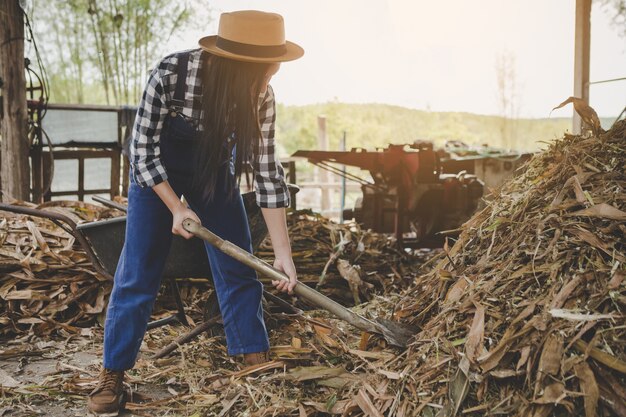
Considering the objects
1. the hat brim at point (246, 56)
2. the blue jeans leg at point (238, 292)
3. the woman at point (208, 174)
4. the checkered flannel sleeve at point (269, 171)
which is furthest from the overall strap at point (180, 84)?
the blue jeans leg at point (238, 292)

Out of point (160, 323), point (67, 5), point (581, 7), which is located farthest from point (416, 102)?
point (160, 323)

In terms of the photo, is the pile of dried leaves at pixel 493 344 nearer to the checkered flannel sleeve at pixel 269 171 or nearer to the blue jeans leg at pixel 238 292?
the blue jeans leg at pixel 238 292

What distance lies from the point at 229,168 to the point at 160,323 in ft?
3.65

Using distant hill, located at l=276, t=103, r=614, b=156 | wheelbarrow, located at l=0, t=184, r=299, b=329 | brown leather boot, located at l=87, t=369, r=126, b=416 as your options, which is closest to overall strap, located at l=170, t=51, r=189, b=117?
wheelbarrow, located at l=0, t=184, r=299, b=329

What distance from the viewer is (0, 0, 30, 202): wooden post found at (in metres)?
5.91

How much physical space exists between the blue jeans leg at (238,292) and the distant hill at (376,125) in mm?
16880

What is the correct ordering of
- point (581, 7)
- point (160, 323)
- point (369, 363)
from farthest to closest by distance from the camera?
point (581, 7), point (160, 323), point (369, 363)

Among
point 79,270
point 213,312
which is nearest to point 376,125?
point 79,270

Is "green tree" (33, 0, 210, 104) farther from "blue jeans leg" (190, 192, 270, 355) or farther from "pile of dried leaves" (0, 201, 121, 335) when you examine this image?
"blue jeans leg" (190, 192, 270, 355)

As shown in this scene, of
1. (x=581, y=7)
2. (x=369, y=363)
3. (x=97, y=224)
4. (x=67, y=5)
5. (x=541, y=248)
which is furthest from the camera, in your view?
(x=67, y=5)

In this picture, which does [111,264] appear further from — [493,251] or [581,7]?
[581,7]

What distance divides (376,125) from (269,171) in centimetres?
1885

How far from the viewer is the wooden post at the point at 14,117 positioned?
19.4 feet

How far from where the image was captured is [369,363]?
8.38 feet
